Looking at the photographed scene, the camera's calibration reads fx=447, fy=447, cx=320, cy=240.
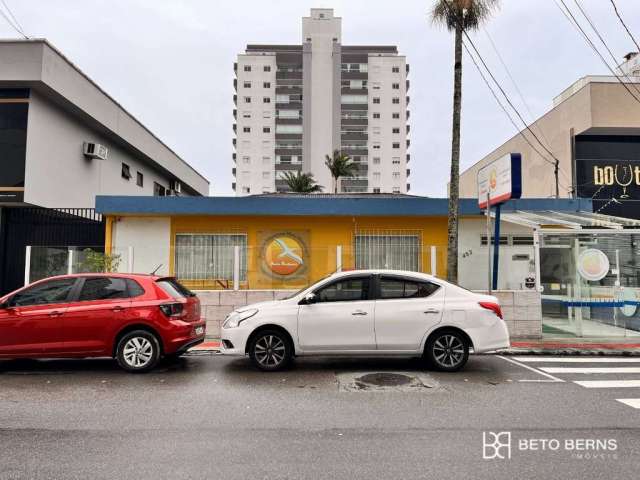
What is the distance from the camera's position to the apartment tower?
239 ft

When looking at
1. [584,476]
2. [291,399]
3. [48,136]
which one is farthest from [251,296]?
[48,136]

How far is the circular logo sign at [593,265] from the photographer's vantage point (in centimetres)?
1108

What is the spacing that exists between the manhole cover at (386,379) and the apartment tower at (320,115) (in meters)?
65.2

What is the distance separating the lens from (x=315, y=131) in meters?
73.5

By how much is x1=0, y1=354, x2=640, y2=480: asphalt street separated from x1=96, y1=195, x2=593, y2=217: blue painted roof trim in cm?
638

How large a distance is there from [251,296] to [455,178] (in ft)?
20.1

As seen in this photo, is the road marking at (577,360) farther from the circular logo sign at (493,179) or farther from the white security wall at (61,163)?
the white security wall at (61,163)

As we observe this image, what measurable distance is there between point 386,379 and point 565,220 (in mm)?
8267

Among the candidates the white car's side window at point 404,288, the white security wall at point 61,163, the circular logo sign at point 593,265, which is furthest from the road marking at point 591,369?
the white security wall at point 61,163

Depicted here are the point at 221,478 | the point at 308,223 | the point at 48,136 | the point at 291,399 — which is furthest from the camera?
the point at 48,136

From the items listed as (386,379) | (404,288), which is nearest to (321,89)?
(404,288)

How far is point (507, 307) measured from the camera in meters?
11.1

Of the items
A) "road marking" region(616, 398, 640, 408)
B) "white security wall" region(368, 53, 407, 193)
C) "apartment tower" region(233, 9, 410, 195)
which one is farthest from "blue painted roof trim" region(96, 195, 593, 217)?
"white security wall" region(368, 53, 407, 193)

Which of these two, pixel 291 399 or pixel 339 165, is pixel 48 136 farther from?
pixel 339 165
